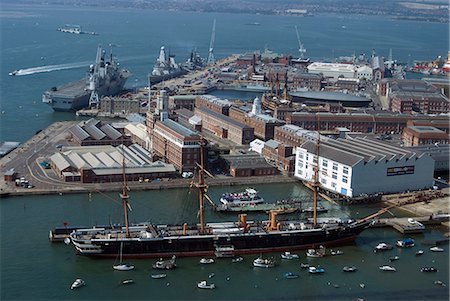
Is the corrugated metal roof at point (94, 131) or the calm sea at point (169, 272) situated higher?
the corrugated metal roof at point (94, 131)

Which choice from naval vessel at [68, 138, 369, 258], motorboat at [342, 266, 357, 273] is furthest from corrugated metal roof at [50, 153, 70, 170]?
motorboat at [342, 266, 357, 273]

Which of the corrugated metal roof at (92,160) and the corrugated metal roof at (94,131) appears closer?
the corrugated metal roof at (92,160)

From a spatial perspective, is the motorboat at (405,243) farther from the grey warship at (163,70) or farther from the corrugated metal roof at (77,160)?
the grey warship at (163,70)

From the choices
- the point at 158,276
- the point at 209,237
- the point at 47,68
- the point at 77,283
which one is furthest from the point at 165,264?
the point at 47,68

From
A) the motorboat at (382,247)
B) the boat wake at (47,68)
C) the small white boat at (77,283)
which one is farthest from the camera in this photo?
the boat wake at (47,68)

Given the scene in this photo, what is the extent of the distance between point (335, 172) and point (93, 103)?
16.4 m

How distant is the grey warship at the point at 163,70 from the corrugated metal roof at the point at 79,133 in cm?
1480

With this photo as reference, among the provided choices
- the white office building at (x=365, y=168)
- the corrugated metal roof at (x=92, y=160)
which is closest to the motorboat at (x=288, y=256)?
the white office building at (x=365, y=168)

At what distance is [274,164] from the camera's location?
2188cm

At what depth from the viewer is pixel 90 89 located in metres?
32.8

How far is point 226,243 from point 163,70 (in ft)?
92.4

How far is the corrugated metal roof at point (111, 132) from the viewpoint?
78.4ft

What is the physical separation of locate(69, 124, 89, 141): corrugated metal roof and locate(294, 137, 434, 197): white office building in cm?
763

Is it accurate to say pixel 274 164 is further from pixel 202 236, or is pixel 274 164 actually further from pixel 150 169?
pixel 202 236
